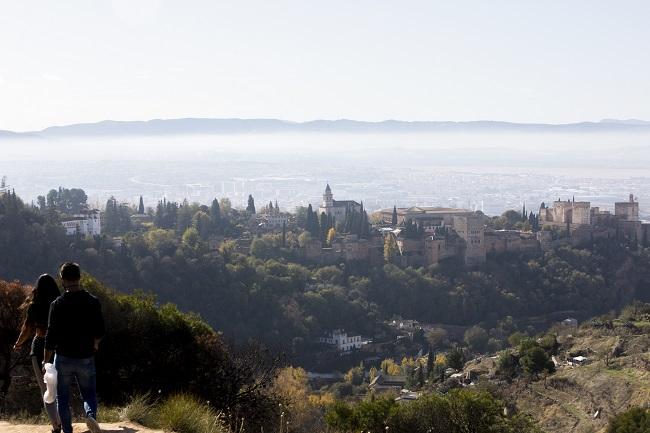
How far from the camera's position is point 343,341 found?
34.2 meters

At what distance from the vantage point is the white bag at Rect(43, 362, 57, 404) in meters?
4.98

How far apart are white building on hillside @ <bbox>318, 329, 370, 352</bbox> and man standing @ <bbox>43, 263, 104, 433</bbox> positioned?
94.2 ft

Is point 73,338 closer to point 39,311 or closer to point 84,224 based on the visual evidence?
point 39,311

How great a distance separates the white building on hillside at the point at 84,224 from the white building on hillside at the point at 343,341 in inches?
478

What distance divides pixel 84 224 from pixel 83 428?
38.5m

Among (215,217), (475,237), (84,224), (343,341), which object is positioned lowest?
(343,341)

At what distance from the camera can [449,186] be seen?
444ft

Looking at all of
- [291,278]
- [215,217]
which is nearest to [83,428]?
[291,278]

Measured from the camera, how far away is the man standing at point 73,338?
5.04 m

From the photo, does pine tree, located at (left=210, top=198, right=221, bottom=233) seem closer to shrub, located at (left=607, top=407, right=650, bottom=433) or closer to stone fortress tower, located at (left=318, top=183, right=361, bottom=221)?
stone fortress tower, located at (left=318, top=183, right=361, bottom=221)

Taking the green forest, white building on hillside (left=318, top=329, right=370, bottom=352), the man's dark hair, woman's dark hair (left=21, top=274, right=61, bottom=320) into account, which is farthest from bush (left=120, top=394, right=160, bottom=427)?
white building on hillside (left=318, top=329, right=370, bottom=352)

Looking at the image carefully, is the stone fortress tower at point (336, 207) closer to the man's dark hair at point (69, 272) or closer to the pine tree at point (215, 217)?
the pine tree at point (215, 217)

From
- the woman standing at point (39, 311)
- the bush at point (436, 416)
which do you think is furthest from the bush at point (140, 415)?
the bush at point (436, 416)

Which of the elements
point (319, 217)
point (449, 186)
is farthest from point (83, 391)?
point (449, 186)
